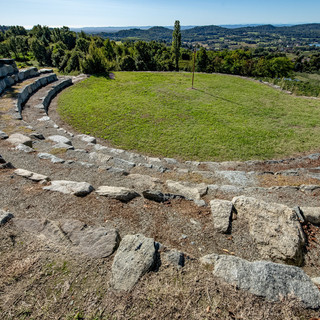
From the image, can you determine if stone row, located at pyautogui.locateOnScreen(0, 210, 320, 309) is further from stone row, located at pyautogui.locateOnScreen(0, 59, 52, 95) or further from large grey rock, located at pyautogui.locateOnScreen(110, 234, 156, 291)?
stone row, located at pyautogui.locateOnScreen(0, 59, 52, 95)

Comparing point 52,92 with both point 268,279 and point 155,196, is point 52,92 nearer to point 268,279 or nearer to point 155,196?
point 155,196

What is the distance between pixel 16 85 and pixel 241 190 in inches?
942

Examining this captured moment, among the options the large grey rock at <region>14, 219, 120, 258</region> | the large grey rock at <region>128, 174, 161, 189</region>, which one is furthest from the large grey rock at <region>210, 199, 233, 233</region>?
the large grey rock at <region>14, 219, 120, 258</region>

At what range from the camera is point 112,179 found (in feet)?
25.0

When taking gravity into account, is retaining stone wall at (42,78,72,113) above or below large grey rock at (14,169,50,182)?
above

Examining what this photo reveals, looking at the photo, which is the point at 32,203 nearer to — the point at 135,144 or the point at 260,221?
the point at 260,221

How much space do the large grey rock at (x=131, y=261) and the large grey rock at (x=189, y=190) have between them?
285 centimetres

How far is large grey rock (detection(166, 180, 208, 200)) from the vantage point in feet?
22.4

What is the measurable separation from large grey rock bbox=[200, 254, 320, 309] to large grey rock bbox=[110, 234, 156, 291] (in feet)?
3.68

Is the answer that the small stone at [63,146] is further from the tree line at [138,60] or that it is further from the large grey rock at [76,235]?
the tree line at [138,60]

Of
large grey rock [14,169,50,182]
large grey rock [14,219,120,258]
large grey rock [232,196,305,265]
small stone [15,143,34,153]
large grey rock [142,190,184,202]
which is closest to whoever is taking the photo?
large grey rock [14,219,120,258]

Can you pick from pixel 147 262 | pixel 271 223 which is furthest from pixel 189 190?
pixel 147 262

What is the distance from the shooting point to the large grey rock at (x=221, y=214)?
5062 millimetres

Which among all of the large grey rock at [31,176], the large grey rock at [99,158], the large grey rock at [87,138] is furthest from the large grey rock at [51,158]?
the large grey rock at [87,138]
